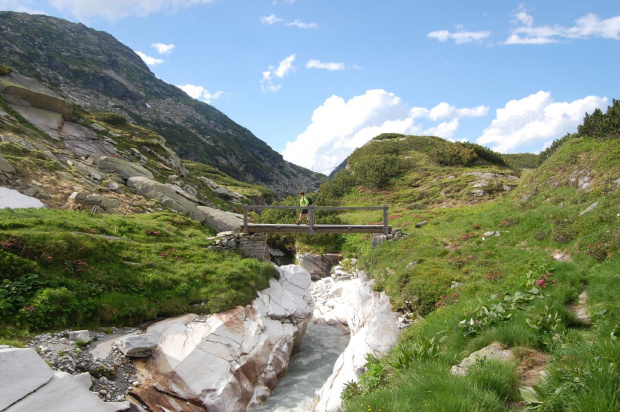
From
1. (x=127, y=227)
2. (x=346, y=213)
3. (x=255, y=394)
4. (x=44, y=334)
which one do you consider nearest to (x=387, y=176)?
(x=346, y=213)

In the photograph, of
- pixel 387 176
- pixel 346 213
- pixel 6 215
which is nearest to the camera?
pixel 6 215

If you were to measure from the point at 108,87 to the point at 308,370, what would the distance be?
523 ft

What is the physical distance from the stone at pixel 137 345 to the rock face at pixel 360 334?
6.39 metres

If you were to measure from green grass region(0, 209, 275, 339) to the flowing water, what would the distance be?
4.16m

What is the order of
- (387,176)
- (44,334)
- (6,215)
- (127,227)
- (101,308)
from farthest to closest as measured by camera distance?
(387,176)
(127,227)
(6,215)
(101,308)
(44,334)

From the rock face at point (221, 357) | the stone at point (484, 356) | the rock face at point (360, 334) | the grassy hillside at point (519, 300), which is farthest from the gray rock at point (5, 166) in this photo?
the stone at point (484, 356)

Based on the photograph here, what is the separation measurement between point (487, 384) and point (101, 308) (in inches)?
538

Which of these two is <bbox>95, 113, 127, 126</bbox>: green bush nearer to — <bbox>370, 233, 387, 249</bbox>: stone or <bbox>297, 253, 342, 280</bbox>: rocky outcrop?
<bbox>297, 253, 342, 280</bbox>: rocky outcrop

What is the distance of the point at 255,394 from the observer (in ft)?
44.8

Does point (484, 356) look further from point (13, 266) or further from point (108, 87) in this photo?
point (108, 87)

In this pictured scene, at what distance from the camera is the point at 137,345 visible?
12.2 meters

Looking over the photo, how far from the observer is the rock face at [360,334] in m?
12.5

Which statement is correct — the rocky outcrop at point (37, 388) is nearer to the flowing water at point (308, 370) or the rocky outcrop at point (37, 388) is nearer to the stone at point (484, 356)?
the flowing water at point (308, 370)

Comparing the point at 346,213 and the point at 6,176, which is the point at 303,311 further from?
the point at 346,213
